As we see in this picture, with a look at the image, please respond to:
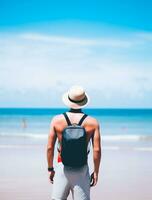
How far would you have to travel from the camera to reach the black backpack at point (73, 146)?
4.25 meters

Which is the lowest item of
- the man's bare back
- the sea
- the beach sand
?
the man's bare back

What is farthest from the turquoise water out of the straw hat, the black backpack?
the black backpack

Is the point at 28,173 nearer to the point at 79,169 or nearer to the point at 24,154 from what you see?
the point at 24,154

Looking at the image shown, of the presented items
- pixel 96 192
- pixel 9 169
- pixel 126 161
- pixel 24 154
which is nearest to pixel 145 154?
pixel 126 161

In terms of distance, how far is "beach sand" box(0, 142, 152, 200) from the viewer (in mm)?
7670

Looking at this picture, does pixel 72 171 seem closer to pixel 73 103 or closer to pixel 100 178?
pixel 73 103

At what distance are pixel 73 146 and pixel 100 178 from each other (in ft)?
16.8

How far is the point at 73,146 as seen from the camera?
14.0ft

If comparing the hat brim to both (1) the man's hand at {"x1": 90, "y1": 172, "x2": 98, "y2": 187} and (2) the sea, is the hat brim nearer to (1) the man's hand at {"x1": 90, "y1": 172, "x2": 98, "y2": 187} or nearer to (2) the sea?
(1) the man's hand at {"x1": 90, "y1": 172, "x2": 98, "y2": 187}

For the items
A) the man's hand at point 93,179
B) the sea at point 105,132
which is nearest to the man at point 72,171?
the man's hand at point 93,179

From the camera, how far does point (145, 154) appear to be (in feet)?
45.5

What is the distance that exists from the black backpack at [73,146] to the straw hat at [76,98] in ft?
0.77

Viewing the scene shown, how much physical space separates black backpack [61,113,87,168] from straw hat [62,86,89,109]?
0.77 feet

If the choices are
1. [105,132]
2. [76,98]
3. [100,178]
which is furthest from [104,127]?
[76,98]
